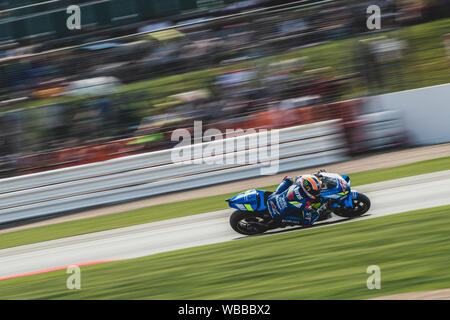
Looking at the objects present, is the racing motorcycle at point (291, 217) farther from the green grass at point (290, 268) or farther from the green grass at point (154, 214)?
the green grass at point (154, 214)

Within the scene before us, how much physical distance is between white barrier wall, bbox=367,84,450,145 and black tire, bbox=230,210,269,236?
6177 mm

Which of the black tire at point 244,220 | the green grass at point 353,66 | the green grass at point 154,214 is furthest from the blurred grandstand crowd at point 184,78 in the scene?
the black tire at point 244,220

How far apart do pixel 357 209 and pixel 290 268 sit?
178cm

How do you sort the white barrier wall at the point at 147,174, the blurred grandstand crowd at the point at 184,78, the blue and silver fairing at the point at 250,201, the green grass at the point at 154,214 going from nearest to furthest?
the blue and silver fairing at the point at 250,201 → the green grass at the point at 154,214 → the white barrier wall at the point at 147,174 → the blurred grandstand crowd at the point at 184,78

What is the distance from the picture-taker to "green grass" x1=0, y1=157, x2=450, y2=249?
10148 millimetres

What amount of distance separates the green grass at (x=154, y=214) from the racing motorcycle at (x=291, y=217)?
2234 mm

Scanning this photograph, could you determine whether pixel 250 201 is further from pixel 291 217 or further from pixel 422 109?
pixel 422 109

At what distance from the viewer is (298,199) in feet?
23.8

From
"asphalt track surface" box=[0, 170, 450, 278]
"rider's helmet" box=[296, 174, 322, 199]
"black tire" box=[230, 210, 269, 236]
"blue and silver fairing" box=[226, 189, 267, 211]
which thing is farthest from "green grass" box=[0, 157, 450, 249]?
"rider's helmet" box=[296, 174, 322, 199]

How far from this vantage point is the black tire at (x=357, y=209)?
24.8 feet

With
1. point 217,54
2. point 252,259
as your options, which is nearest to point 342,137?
point 217,54
